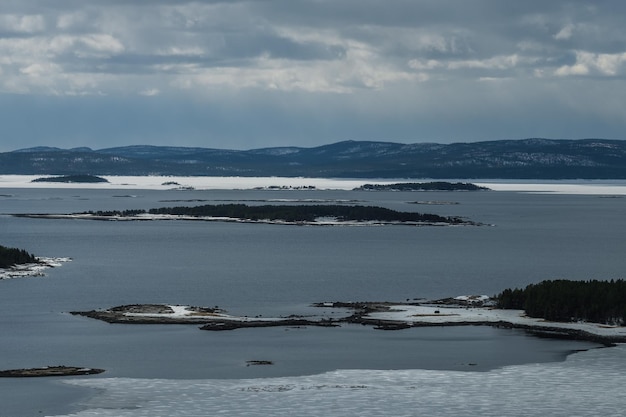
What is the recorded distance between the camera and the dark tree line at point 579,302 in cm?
4594

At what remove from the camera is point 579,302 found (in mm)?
46969

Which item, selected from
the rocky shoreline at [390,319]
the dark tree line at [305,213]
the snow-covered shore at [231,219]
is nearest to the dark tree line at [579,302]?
the rocky shoreline at [390,319]

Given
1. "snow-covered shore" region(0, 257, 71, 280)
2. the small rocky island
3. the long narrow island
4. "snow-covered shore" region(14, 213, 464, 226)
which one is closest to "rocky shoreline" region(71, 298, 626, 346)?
the long narrow island

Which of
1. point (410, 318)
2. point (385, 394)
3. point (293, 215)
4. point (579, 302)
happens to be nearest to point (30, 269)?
point (410, 318)

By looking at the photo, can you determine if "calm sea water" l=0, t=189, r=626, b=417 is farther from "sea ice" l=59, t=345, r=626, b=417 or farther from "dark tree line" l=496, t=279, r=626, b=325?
"dark tree line" l=496, t=279, r=626, b=325

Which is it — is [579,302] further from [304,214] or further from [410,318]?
[304,214]

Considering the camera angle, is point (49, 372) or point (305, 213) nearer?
point (49, 372)

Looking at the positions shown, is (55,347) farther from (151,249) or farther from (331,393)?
(151,249)

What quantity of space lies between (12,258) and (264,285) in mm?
15506

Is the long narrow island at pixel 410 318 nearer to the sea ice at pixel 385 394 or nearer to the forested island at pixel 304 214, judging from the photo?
the sea ice at pixel 385 394

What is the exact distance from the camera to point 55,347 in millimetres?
40219

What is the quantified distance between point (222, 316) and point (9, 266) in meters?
22.1

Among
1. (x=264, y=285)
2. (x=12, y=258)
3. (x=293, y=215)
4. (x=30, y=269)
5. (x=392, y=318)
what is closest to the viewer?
(x=392, y=318)

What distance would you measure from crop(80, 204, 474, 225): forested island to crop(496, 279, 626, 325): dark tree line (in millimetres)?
72819
